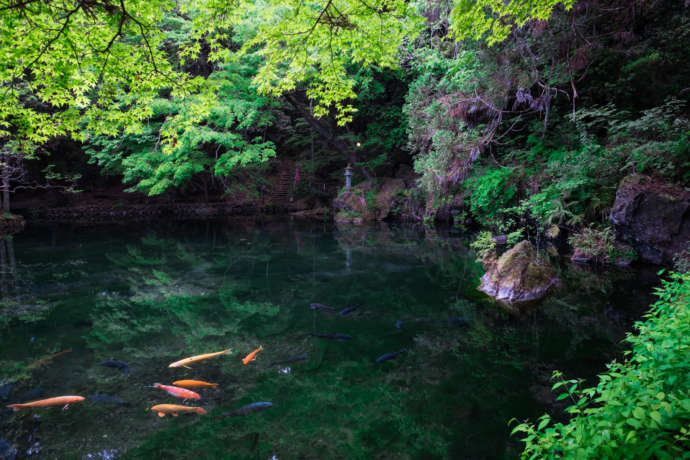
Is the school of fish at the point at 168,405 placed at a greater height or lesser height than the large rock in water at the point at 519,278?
lesser

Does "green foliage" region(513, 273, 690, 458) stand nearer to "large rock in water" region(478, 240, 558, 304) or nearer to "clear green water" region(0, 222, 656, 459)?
"clear green water" region(0, 222, 656, 459)

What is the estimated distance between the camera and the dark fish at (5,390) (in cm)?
388

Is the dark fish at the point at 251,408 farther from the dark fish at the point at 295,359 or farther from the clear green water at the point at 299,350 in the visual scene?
the dark fish at the point at 295,359

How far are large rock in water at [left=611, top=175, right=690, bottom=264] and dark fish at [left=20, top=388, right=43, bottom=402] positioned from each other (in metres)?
11.1

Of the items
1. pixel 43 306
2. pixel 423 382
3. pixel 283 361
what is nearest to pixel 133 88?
pixel 43 306

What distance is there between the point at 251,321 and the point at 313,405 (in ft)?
8.55

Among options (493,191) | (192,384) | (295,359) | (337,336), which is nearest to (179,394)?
(192,384)

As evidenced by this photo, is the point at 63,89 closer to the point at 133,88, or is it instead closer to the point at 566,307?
the point at 133,88

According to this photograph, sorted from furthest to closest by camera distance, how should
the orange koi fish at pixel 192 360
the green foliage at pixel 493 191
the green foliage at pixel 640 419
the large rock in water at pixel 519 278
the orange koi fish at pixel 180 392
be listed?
the green foliage at pixel 493 191
the large rock in water at pixel 519 278
the orange koi fish at pixel 192 360
the orange koi fish at pixel 180 392
the green foliage at pixel 640 419

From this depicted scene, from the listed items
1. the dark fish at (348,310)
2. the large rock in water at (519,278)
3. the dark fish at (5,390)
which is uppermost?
the large rock in water at (519,278)

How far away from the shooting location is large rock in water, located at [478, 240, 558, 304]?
6.60 meters

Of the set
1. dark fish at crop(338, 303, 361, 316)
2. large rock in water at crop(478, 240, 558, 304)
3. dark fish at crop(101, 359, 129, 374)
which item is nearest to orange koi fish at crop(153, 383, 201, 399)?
dark fish at crop(101, 359, 129, 374)

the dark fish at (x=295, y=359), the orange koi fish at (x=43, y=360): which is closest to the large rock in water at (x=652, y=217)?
the dark fish at (x=295, y=359)

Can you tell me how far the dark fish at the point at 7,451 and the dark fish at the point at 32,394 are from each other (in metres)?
0.73
